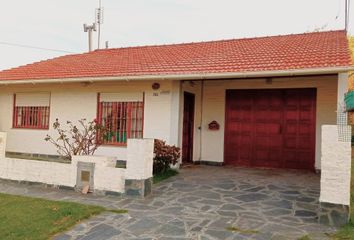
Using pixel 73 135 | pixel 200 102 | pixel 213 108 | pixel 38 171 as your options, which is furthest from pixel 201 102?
pixel 38 171

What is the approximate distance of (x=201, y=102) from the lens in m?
11.8

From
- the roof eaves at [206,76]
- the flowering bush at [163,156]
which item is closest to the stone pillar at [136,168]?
the flowering bush at [163,156]

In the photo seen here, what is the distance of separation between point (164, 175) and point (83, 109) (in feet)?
14.1

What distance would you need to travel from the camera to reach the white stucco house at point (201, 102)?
10.2 metres

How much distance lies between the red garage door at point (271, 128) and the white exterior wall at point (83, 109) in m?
2.33

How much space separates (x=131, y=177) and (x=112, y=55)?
9.26m

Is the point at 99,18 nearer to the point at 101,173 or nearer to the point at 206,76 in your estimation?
the point at 206,76

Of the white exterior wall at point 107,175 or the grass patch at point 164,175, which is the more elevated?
the white exterior wall at point 107,175

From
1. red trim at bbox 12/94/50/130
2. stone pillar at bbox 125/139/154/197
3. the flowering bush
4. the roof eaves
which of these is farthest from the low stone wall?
red trim at bbox 12/94/50/130

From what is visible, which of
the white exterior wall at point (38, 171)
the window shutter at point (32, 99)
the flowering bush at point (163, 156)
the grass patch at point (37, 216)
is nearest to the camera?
the grass patch at point (37, 216)

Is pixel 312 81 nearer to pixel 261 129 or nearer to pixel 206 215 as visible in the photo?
pixel 261 129

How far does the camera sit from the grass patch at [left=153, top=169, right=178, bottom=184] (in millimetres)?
8578

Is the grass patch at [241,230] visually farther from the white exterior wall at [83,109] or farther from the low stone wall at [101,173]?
the white exterior wall at [83,109]

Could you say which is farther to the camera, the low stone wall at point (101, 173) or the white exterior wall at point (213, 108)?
the white exterior wall at point (213, 108)
